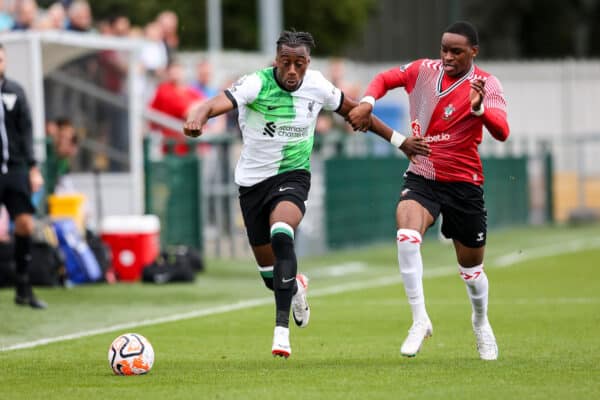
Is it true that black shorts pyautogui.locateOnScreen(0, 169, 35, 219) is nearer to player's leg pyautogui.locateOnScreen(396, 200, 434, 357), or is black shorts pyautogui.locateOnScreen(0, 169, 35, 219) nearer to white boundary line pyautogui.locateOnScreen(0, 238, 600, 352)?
white boundary line pyautogui.locateOnScreen(0, 238, 600, 352)

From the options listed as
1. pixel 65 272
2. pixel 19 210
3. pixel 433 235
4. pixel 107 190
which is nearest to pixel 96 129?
pixel 107 190

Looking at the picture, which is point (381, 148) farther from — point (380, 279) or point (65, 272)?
point (65, 272)

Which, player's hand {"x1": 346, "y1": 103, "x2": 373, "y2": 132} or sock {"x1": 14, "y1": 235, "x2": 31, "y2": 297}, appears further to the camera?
sock {"x1": 14, "y1": 235, "x2": 31, "y2": 297}

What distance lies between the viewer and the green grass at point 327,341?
8.76 meters

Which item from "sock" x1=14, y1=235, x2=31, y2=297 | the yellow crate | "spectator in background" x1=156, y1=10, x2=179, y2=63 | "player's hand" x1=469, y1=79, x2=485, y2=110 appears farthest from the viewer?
"spectator in background" x1=156, y1=10, x2=179, y2=63

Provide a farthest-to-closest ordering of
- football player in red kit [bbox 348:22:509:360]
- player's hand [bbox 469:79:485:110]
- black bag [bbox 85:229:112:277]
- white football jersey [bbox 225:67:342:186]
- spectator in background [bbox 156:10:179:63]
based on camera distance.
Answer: spectator in background [bbox 156:10:179:63]
black bag [bbox 85:229:112:277]
white football jersey [bbox 225:67:342:186]
football player in red kit [bbox 348:22:509:360]
player's hand [bbox 469:79:485:110]

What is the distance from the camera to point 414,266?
991 cm

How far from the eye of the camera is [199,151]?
2100cm

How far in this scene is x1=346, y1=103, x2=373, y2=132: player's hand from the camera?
10078 millimetres

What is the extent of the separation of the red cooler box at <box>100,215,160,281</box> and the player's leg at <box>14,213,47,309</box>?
3.13m

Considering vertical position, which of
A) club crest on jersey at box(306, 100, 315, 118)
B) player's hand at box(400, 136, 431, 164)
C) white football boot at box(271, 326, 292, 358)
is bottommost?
white football boot at box(271, 326, 292, 358)

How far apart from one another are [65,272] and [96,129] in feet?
12.9

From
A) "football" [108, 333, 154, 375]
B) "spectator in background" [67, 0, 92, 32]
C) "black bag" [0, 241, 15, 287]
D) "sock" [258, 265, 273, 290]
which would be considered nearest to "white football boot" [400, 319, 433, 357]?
"football" [108, 333, 154, 375]

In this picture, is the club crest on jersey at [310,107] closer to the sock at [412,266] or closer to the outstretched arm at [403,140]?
the outstretched arm at [403,140]
